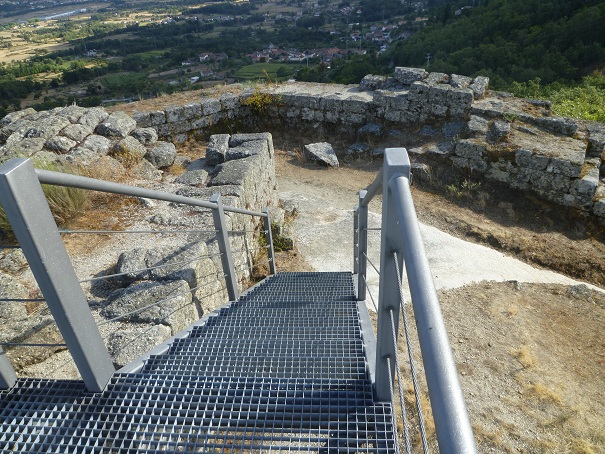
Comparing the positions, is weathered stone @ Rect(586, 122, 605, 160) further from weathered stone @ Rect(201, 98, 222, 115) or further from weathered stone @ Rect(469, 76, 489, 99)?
weathered stone @ Rect(201, 98, 222, 115)

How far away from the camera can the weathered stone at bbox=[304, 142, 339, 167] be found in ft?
29.0

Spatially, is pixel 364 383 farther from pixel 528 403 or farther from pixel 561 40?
pixel 561 40

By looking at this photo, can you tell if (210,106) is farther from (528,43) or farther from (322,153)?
(528,43)

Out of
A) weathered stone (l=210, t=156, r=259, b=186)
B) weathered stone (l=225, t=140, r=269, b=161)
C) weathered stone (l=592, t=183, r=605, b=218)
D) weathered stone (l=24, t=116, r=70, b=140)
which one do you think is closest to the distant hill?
weathered stone (l=592, t=183, r=605, b=218)

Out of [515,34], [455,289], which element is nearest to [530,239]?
[455,289]

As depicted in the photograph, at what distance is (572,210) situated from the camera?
661 cm

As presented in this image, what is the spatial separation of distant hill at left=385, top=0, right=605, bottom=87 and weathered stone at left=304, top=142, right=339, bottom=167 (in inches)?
277

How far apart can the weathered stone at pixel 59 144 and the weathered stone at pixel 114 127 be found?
80 cm

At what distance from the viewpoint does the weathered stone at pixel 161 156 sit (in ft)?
21.2

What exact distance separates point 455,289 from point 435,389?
460 centimetres

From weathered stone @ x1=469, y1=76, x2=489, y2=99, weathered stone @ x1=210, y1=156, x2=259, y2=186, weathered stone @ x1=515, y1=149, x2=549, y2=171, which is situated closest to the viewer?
weathered stone @ x1=210, y1=156, x2=259, y2=186

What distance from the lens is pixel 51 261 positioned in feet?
A: 5.17

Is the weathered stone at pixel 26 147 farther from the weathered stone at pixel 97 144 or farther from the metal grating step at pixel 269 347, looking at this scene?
the metal grating step at pixel 269 347

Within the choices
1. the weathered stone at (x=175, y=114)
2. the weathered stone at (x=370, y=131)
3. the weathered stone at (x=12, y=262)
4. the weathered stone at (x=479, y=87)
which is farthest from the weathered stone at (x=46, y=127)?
the weathered stone at (x=479, y=87)
